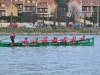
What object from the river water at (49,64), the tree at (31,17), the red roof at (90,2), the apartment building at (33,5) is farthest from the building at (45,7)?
the river water at (49,64)

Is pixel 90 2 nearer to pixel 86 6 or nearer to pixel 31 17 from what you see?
pixel 86 6

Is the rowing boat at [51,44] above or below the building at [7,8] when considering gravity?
below

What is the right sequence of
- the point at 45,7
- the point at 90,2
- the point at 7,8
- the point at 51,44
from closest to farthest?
the point at 51,44
the point at 7,8
the point at 45,7
the point at 90,2

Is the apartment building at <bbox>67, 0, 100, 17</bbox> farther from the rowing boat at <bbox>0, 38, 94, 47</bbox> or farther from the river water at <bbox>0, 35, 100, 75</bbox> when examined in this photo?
the river water at <bbox>0, 35, 100, 75</bbox>

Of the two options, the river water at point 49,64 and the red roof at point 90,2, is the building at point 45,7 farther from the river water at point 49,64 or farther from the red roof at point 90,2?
the river water at point 49,64

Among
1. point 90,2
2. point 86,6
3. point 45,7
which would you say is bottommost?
point 45,7

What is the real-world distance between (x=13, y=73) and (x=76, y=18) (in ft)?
280

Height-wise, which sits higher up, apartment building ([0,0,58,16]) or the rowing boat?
apartment building ([0,0,58,16])

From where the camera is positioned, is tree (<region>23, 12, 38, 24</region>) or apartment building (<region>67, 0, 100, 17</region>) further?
apartment building (<region>67, 0, 100, 17</region>)

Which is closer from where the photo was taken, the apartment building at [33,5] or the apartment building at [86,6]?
the apartment building at [33,5]

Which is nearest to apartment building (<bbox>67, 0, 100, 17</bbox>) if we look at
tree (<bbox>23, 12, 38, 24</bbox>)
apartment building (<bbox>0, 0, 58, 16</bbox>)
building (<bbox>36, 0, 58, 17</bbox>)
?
building (<bbox>36, 0, 58, 17</bbox>)

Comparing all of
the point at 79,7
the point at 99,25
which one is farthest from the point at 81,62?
the point at 79,7

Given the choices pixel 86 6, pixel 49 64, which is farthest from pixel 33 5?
pixel 49 64

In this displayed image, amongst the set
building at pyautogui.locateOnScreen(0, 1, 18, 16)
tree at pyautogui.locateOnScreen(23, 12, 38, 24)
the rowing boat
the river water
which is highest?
building at pyautogui.locateOnScreen(0, 1, 18, 16)
